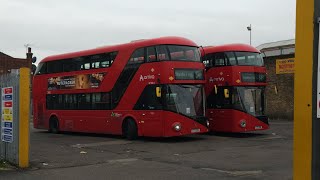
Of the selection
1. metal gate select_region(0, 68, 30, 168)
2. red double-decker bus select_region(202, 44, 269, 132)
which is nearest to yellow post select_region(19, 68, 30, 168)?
metal gate select_region(0, 68, 30, 168)

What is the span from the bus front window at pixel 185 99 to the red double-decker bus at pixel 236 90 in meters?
1.94

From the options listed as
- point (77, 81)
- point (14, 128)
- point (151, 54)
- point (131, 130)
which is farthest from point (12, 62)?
point (14, 128)

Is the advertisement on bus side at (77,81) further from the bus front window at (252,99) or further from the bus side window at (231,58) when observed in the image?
the bus front window at (252,99)

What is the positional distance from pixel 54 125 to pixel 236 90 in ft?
32.0

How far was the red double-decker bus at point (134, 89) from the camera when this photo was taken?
704 inches

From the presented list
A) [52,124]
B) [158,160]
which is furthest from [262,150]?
[52,124]

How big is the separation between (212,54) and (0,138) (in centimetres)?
1175

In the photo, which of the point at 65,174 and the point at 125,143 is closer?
the point at 65,174

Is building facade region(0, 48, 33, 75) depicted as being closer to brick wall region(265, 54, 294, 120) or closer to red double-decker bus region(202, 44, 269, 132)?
brick wall region(265, 54, 294, 120)

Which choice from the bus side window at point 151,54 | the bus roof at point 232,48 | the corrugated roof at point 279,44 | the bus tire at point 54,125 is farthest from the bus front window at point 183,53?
the corrugated roof at point 279,44

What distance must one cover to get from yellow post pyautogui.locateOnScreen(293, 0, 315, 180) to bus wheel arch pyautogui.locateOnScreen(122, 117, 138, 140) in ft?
52.3

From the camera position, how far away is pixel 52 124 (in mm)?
24078

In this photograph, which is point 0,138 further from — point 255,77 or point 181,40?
point 255,77

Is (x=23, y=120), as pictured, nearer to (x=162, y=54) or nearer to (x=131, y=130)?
(x=162, y=54)
